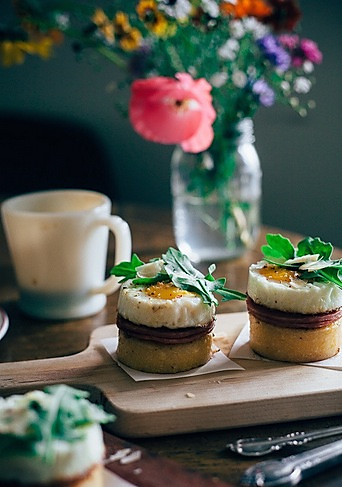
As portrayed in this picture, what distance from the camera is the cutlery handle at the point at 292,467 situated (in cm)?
107

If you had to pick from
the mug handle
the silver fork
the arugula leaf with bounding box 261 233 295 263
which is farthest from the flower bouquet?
the silver fork

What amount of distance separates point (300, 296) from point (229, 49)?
814mm

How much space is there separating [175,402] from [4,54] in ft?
3.42

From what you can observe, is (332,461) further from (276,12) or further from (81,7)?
(81,7)

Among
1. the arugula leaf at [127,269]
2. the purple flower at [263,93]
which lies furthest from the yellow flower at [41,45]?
the arugula leaf at [127,269]

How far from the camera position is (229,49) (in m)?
1.99

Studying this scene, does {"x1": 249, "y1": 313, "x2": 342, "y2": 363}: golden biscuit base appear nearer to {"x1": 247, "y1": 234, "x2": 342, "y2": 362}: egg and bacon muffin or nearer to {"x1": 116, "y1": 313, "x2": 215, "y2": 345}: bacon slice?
{"x1": 247, "y1": 234, "x2": 342, "y2": 362}: egg and bacon muffin

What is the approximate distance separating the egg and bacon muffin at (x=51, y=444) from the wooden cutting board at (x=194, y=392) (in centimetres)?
23

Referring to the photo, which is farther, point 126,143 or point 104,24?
point 126,143

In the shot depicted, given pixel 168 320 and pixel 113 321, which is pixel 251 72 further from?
pixel 168 320

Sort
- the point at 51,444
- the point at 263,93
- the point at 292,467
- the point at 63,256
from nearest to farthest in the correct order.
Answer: the point at 51,444
the point at 292,467
the point at 63,256
the point at 263,93

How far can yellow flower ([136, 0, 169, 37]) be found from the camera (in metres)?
1.86

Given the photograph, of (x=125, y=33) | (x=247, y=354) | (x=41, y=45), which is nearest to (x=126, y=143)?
(x=41, y=45)

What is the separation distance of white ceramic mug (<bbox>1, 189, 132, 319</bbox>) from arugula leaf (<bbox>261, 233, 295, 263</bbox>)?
32cm
